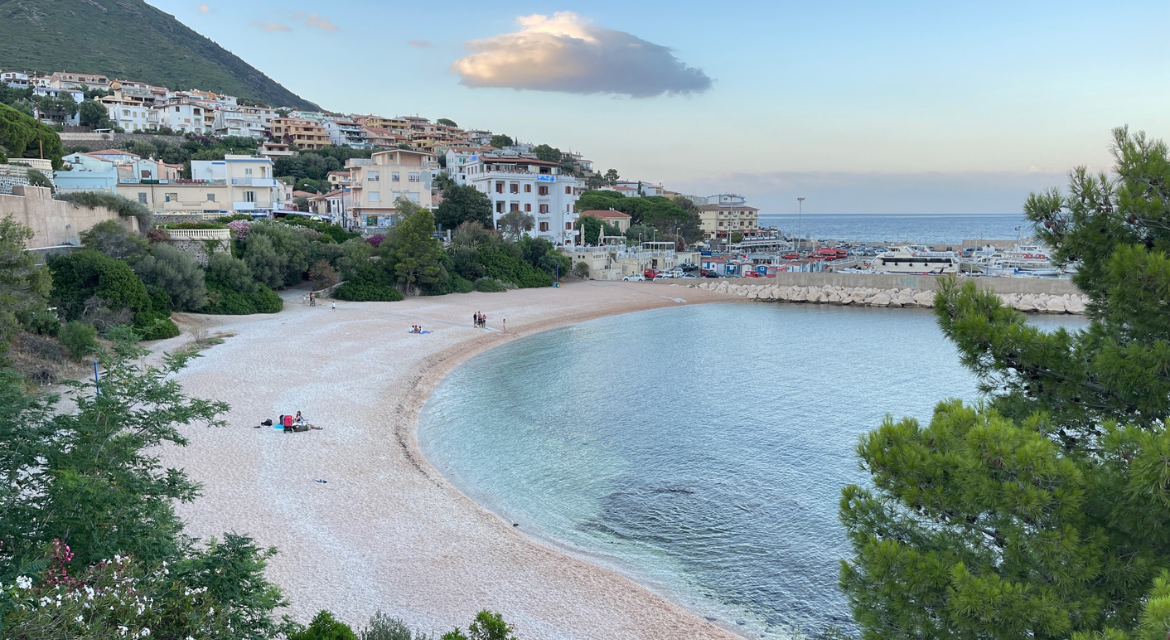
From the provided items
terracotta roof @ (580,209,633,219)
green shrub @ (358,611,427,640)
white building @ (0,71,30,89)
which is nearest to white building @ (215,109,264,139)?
white building @ (0,71,30,89)

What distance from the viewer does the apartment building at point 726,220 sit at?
104750 mm

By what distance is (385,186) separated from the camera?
5675cm

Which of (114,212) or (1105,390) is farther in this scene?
(114,212)

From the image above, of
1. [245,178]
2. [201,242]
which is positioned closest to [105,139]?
[245,178]

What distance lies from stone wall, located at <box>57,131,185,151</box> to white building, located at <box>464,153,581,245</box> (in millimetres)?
39257

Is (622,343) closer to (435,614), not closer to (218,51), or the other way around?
(435,614)

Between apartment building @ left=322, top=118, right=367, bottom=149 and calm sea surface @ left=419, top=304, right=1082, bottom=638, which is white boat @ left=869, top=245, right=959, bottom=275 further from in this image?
apartment building @ left=322, top=118, right=367, bottom=149

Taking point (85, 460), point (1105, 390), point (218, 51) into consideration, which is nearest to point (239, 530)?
point (85, 460)

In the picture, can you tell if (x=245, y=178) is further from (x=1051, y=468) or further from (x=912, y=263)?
(x=1051, y=468)

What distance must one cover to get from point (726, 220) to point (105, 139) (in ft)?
264

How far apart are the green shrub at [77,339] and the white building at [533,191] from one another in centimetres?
3764

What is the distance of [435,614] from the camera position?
10.1 meters

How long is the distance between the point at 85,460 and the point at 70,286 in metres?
24.7

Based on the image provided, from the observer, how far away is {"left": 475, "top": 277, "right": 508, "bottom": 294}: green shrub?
48388 mm
